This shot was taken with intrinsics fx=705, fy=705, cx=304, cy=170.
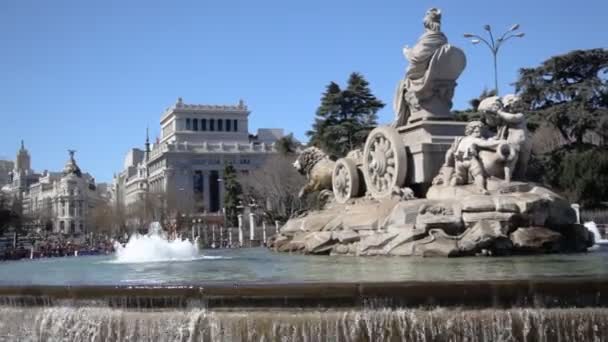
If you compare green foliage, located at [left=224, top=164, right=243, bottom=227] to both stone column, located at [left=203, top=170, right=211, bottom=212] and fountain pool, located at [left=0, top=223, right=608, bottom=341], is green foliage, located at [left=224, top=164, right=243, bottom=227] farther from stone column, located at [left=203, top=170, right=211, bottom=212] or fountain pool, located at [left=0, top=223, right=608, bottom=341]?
fountain pool, located at [left=0, top=223, right=608, bottom=341]

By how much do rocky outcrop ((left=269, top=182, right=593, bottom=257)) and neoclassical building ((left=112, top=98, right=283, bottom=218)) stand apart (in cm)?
10017

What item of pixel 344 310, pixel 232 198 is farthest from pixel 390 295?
pixel 232 198

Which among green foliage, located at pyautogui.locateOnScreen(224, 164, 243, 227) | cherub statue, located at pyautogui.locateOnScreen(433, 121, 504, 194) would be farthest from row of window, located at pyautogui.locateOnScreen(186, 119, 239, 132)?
cherub statue, located at pyautogui.locateOnScreen(433, 121, 504, 194)

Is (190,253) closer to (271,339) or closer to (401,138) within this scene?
(401,138)

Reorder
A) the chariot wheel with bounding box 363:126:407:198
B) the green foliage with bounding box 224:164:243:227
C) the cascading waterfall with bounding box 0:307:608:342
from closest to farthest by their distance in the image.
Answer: the cascading waterfall with bounding box 0:307:608:342 < the chariot wheel with bounding box 363:126:407:198 < the green foliage with bounding box 224:164:243:227

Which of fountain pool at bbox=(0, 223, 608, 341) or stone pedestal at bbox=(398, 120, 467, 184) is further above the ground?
stone pedestal at bbox=(398, 120, 467, 184)

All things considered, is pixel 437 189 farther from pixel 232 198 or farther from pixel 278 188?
pixel 232 198

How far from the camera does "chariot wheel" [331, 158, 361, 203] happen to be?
1906cm

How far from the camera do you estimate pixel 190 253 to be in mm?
24172

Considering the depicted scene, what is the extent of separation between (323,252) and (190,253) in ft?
28.6

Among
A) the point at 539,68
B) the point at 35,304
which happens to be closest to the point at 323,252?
the point at 35,304

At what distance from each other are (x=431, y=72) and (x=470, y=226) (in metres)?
4.91

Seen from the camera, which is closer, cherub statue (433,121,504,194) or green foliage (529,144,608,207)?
cherub statue (433,121,504,194)

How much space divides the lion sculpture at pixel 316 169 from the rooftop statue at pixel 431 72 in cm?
405
